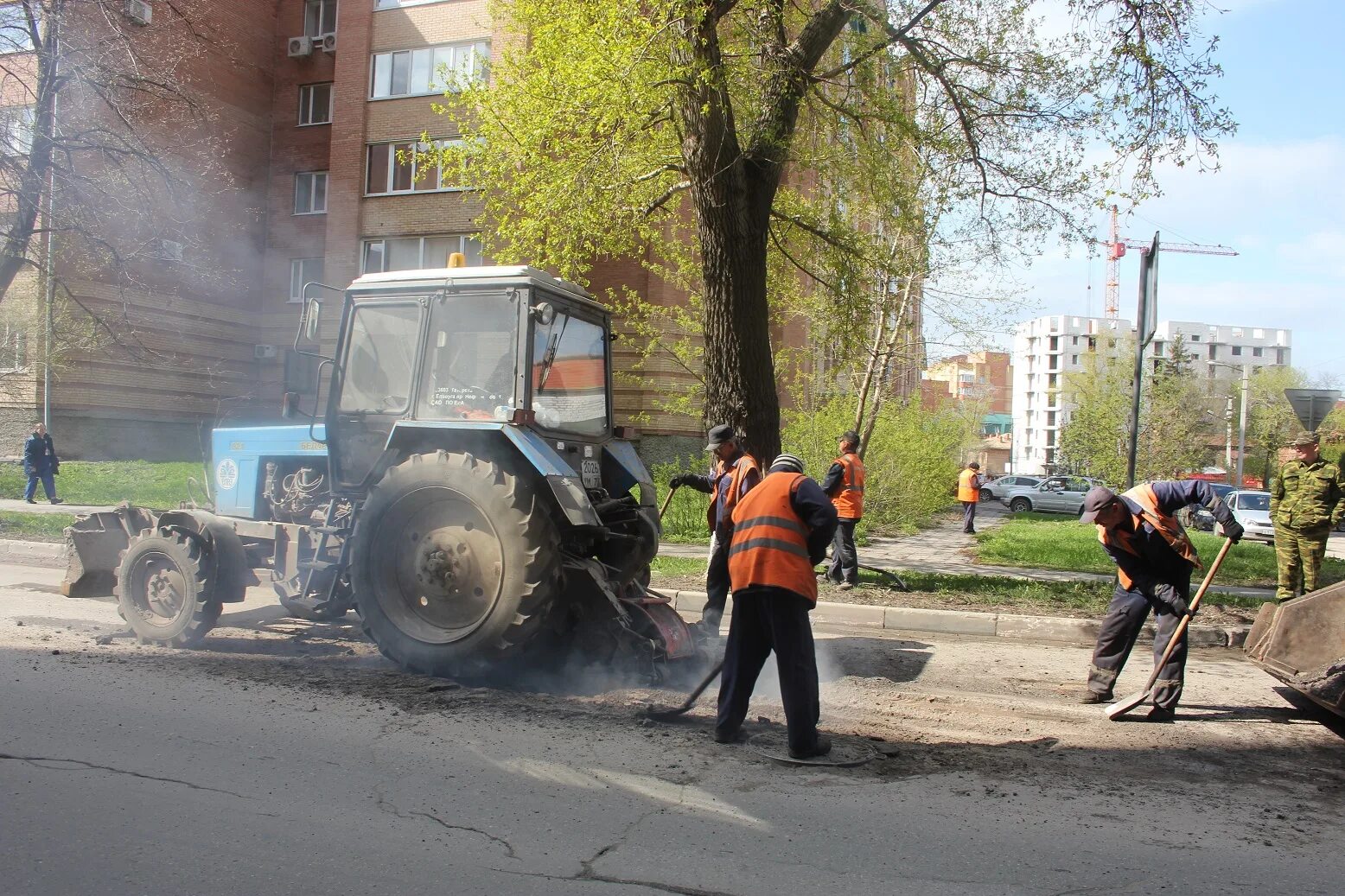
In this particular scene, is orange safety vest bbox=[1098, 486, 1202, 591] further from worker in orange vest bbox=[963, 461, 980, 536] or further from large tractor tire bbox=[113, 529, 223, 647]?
worker in orange vest bbox=[963, 461, 980, 536]

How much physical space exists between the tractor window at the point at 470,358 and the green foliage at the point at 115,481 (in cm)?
1301

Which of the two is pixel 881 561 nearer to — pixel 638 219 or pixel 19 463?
pixel 638 219

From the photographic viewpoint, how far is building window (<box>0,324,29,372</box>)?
827 inches

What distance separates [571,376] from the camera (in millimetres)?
6547

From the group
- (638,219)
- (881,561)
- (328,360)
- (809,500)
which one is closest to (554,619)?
(809,500)

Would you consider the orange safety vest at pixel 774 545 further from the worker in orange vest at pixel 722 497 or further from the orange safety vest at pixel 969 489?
the orange safety vest at pixel 969 489

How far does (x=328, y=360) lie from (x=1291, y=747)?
6.21 m

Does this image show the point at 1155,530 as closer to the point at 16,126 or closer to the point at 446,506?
the point at 446,506

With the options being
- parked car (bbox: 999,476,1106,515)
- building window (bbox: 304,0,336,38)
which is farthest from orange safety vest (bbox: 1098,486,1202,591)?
parked car (bbox: 999,476,1106,515)

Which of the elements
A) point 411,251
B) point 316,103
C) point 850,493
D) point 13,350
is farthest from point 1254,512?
point 13,350

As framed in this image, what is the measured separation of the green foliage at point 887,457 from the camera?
17.6 m

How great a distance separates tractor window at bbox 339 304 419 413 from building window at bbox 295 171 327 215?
22108 mm

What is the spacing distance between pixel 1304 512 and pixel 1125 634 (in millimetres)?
4664

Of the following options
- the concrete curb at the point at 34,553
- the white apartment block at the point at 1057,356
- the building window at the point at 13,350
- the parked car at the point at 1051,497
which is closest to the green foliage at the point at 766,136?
the concrete curb at the point at 34,553
